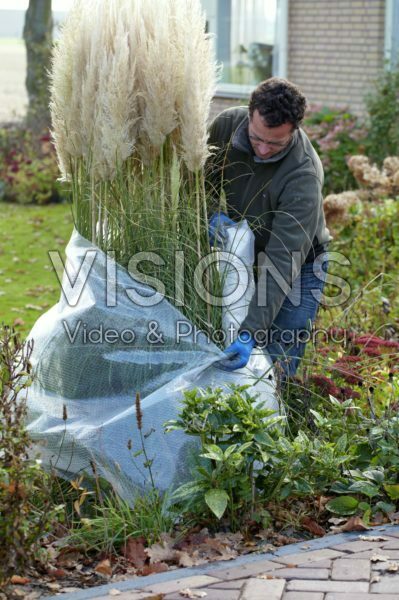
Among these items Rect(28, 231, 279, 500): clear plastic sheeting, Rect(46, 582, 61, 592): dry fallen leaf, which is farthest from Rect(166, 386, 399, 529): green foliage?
Rect(46, 582, 61, 592): dry fallen leaf

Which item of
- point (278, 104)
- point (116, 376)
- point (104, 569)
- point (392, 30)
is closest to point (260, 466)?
point (116, 376)

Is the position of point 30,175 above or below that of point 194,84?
below

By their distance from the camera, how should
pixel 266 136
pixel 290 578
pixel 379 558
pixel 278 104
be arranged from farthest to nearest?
1. pixel 266 136
2. pixel 278 104
3. pixel 379 558
4. pixel 290 578

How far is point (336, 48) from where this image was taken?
1263 centimetres

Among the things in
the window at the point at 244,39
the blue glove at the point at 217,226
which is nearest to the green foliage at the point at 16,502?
the blue glove at the point at 217,226

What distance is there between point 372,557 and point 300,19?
11.0 metres

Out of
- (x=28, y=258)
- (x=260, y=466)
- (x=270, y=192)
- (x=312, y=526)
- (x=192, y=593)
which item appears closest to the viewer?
(x=192, y=593)

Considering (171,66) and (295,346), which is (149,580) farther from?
(171,66)

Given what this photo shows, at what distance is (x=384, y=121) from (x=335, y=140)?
0.65 metres

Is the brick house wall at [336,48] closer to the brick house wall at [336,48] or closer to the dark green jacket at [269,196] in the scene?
the brick house wall at [336,48]

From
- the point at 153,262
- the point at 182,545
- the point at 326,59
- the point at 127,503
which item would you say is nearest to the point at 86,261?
the point at 153,262

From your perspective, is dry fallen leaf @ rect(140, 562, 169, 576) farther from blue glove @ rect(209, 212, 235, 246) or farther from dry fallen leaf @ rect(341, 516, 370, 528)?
blue glove @ rect(209, 212, 235, 246)

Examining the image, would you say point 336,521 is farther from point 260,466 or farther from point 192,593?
point 192,593

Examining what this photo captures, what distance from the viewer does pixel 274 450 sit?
3.74m
